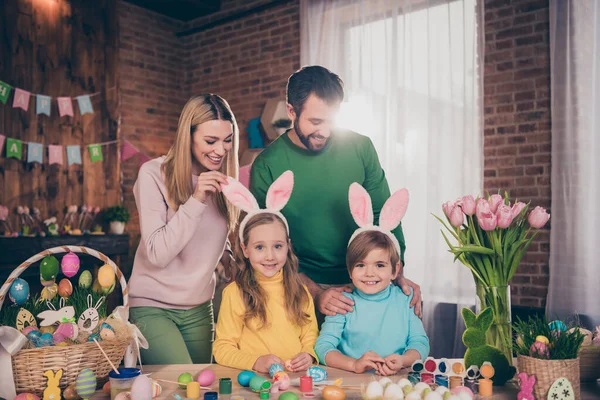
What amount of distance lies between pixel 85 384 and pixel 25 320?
0.23 metres

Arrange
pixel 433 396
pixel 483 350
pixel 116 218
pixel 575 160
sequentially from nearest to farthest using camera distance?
pixel 433 396 < pixel 483 350 < pixel 575 160 < pixel 116 218

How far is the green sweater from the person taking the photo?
1.99 metres

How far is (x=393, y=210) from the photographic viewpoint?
1.74 m

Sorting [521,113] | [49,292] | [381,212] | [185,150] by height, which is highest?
[521,113]

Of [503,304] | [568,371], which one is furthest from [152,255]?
[568,371]

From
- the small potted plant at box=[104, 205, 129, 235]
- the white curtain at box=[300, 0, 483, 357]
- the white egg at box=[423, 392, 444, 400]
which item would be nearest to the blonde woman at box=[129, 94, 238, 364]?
the white egg at box=[423, 392, 444, 400]

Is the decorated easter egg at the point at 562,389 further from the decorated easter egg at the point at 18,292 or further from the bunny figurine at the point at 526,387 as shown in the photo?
the decorated easter egg at the point at 18,292

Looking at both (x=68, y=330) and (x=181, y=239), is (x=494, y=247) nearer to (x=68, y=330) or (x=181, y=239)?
(x=181, y=239)

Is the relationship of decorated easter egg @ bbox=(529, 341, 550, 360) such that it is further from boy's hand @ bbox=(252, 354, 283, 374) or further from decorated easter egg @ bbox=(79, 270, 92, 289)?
decorated easter egg @ bbox=(79, 270, 92, 289)

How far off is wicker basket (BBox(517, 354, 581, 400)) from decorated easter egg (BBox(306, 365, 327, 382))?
490mm

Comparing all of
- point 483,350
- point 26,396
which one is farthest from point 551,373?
point 26,396

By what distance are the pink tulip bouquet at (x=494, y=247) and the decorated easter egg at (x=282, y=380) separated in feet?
1.76

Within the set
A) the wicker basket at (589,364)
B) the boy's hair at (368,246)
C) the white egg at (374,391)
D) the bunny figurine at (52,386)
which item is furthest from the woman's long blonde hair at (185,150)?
the wicker basket at (589,364)

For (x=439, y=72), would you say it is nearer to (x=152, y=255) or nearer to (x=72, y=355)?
(x=152, y=255)
